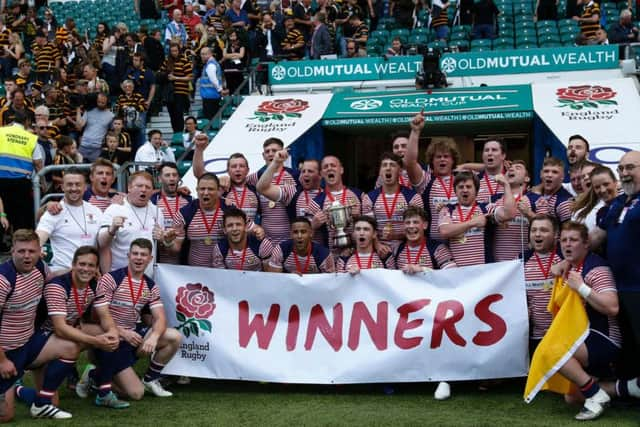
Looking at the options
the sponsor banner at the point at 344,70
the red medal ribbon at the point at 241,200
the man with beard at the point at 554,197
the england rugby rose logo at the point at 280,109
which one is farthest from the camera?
the sponsor banner at the point at 344,70

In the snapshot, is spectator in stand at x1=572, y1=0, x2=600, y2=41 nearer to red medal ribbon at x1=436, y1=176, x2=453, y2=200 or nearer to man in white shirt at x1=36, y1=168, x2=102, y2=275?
red medal ribbon at x1=436, y1=176, x2=453, y2=200

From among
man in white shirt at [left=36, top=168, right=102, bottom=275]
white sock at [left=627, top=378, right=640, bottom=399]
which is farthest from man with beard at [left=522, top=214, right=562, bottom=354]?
man in white shirt at [left=36, top=168, right=102, bottom=275]

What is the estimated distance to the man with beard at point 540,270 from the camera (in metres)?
6.45

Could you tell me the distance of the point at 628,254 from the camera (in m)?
5.92

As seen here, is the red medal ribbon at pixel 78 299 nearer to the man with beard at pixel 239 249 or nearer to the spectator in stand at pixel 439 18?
Result: the man with beard at pixel 239 249

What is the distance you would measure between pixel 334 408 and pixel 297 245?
51.0 inches

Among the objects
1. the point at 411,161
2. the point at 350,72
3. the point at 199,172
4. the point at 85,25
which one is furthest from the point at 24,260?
the point at 85,25

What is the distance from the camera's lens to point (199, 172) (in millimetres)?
8094

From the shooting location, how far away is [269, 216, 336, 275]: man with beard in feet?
22.9

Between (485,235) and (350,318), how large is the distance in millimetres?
1185

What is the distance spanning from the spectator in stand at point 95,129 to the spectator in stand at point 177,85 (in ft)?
5.47

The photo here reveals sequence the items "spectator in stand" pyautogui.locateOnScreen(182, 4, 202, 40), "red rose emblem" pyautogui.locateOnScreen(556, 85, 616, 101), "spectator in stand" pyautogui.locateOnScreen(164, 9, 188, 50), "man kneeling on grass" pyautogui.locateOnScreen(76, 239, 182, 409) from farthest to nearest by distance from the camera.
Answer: "spectator in stand" pyautogui.locateOnScreen(182, 4, 202, 40), "spectator in stand" pyautogui.locateOnScreen(164, 9, 188, 50), "red rose emblem" pyautogui.locateOnScreen(556, 85, 616, 101), "man kneeling on grass" pyautogui.locateOnScreen(76, 239, 182, 409)

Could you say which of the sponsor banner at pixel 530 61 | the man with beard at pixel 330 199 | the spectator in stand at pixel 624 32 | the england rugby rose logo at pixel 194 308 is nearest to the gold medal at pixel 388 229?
the man with beard at pixel 330 199

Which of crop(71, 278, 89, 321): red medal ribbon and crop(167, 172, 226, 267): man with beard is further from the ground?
crop(167, 172, 226, 267): man with beard
